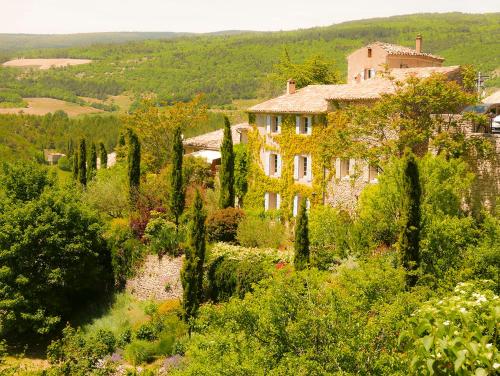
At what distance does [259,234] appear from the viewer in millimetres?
27250

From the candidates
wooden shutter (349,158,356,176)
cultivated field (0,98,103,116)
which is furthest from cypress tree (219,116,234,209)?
cultivated field (0,98,103,116)

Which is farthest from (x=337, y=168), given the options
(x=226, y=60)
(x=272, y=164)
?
(x=226, y=60)

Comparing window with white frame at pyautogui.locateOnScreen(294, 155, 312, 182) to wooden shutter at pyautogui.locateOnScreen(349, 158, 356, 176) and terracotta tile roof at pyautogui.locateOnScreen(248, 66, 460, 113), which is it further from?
wooden shutter at pyautogui.locateOnScreen(349, 158, 356, 176)

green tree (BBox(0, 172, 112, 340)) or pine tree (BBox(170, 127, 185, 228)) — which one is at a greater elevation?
pine tree (BBox(170, 127, 185, 228))

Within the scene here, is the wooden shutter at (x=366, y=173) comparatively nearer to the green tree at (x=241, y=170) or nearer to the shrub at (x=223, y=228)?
the shrub at (x=223, y=228)

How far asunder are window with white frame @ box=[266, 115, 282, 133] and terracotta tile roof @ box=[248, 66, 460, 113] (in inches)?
24.4

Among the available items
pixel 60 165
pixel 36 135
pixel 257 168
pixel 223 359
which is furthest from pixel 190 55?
pixel 223 359

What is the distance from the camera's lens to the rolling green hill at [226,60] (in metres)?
106

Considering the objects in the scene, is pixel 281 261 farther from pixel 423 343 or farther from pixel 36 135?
pixel 36 135

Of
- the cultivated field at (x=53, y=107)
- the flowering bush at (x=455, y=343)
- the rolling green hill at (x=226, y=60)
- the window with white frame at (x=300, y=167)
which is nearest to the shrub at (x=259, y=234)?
the window with white frame at (x=300, y=167)

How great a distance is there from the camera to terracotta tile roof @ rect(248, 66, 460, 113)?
27.4m

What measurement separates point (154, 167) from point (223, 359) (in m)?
35.3

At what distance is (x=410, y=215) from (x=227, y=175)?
584 inches

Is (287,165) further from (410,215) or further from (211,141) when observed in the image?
(410,215)
